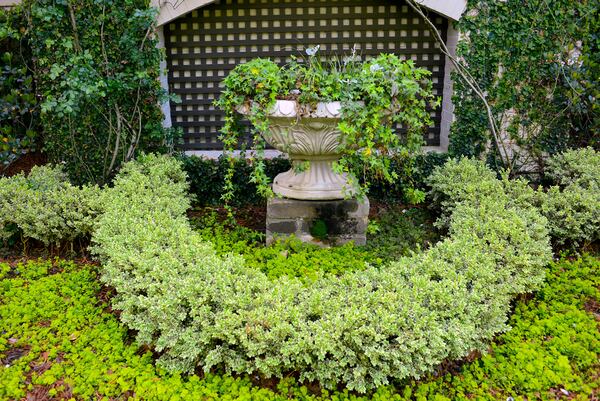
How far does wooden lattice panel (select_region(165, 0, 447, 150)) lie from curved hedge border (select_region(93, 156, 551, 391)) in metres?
2.68

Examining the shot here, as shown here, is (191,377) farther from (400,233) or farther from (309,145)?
(400,233)

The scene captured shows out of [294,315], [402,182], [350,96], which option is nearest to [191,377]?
[294,315]

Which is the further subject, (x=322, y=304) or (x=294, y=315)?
(x=322, y=304)

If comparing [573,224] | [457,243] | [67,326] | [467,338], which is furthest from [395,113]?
[67,326]

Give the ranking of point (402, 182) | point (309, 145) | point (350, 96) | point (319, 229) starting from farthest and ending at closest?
point (402, 182) < point (319, 229) < point (309, 145) < point (350, 96)

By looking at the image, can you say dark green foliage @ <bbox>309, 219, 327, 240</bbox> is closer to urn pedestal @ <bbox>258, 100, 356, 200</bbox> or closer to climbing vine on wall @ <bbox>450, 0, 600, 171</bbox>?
urn pedestal @ <bbox>258, 100, 356, 200</bbox>

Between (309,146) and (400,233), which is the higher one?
(309,146)

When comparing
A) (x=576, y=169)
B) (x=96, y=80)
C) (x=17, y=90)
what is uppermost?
(x=96, y=80)

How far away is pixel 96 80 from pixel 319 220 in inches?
91.3

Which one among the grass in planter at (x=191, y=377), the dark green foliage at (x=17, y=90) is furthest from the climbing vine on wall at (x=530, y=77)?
the dark green foliage at (x=17, y=90)

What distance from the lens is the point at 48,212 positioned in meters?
4.21

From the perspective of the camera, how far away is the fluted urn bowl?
4073mm

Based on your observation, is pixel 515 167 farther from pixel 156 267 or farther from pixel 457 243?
pixel 156 267

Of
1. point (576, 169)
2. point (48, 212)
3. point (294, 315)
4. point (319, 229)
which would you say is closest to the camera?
point (294, 315)
